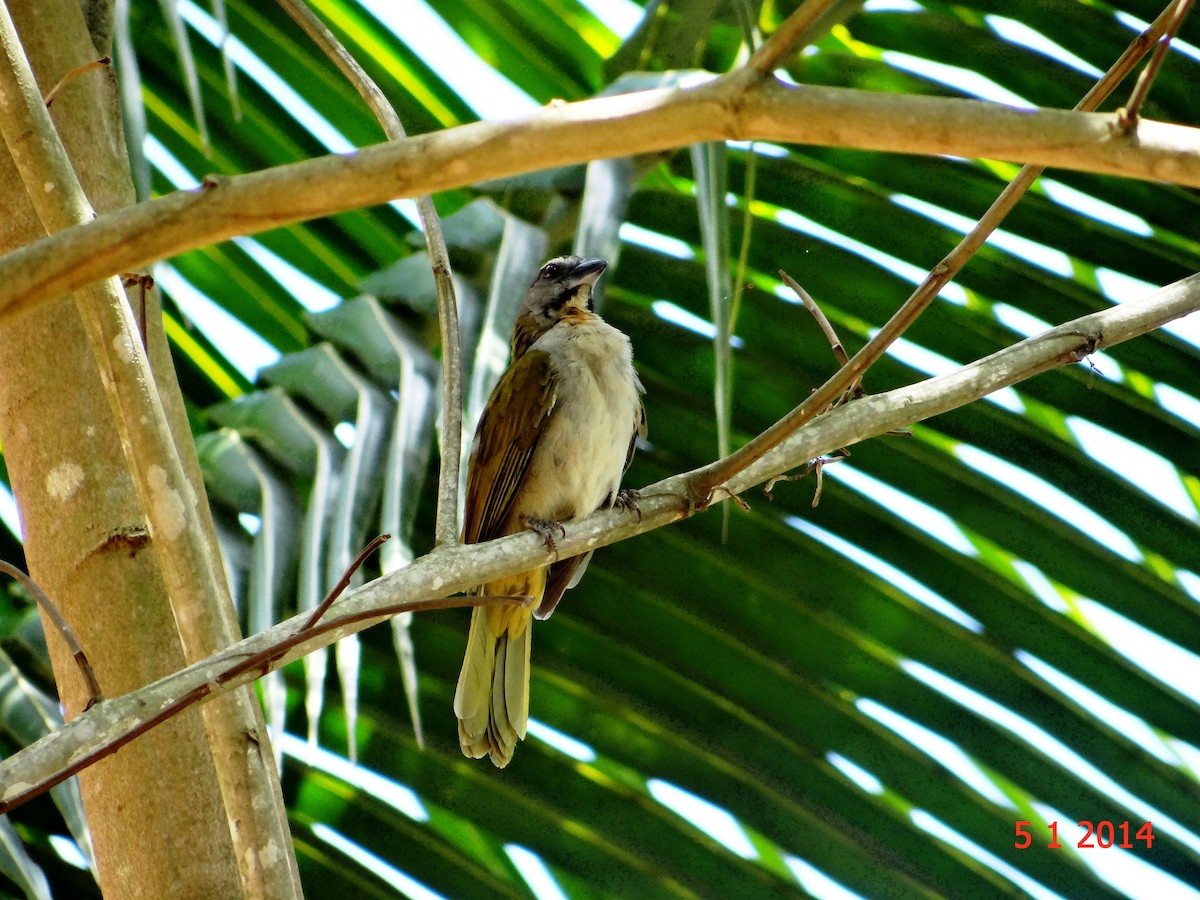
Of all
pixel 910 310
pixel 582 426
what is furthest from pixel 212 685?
pixel 582 426

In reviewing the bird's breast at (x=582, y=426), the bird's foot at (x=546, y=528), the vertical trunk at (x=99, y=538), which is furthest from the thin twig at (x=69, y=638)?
the bird's breast at (x=582, y=426)

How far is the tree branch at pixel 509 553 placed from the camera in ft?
4.49

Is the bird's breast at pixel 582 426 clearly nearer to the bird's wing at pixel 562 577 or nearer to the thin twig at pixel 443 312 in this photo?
the bird's wing at pixel 562 577

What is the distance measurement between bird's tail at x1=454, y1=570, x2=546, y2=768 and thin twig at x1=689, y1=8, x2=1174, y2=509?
770mm

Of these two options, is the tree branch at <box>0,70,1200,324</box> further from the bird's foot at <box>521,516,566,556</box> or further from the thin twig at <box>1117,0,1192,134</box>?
the bird's foot at <box>521,516,566,556</box>

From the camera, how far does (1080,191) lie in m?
2.78

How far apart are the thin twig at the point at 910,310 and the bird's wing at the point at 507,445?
167 centimetres

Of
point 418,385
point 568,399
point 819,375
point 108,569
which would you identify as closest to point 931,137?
point 418,385

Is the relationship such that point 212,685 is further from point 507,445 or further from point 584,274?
point 584,274

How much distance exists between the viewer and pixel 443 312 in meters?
2.00

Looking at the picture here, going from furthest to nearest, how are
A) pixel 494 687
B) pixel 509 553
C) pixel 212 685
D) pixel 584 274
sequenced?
pixel 584 274 → pixel 494 687 → pixel 509 553 → pixel 212 685

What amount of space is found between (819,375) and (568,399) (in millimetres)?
1072

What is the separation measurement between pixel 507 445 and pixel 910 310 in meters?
2.04

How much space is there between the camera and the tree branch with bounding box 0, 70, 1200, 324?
104cm
